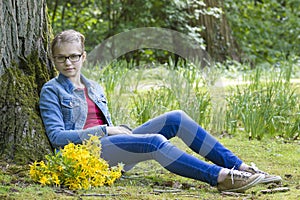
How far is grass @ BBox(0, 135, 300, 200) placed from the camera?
2973 mm

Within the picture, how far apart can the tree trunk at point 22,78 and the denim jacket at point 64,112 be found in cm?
12

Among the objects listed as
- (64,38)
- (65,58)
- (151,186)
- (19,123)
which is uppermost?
(64,38)

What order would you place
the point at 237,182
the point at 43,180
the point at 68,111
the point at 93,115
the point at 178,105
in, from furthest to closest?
the point at 178,105 < the point at 93,115 < the point at 68,111 < the point at 237,182 < the point at 43,180

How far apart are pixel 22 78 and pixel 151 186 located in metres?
1.03

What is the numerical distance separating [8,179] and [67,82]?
2.25ft

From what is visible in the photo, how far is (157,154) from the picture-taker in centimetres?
328

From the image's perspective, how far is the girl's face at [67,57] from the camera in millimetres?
3537

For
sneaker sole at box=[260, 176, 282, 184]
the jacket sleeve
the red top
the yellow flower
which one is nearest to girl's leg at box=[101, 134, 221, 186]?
the jacket sleeve

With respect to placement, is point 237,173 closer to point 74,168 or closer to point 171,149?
point 171,149

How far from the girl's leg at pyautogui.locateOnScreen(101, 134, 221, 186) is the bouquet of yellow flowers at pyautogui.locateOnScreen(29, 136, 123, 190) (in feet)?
0.73

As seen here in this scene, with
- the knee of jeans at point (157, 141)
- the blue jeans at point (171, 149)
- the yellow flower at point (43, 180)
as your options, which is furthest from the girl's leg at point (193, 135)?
the yellow flower at point (43, 180)

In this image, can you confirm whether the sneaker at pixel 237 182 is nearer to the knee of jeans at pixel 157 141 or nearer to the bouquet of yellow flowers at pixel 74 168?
the knee of jeans at pixel 157 141

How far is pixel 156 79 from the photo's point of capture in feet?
22.5

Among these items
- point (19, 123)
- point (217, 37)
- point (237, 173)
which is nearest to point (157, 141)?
point (237, 173)
